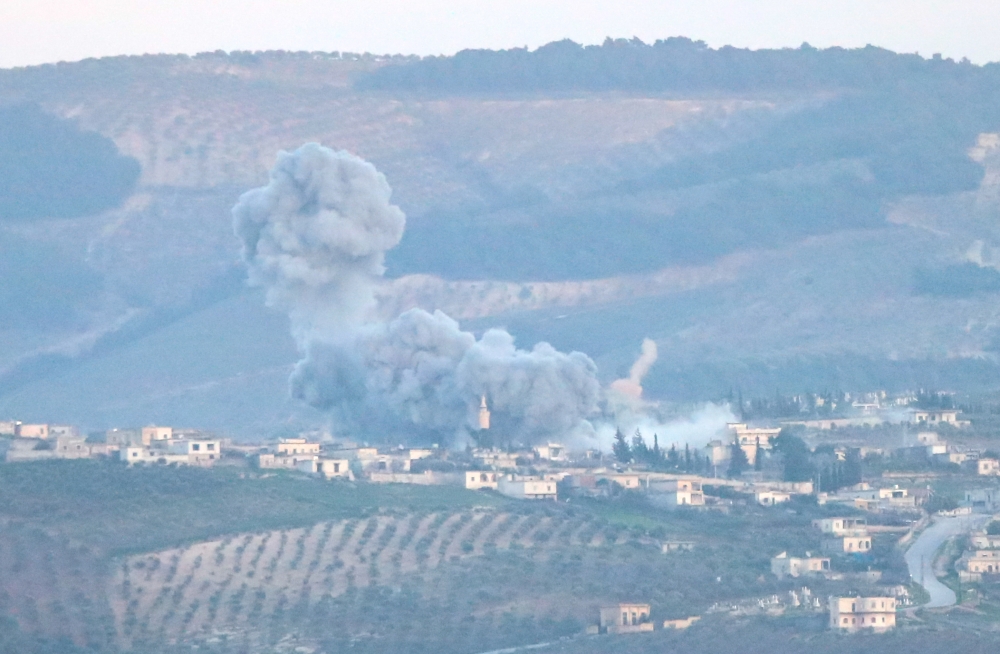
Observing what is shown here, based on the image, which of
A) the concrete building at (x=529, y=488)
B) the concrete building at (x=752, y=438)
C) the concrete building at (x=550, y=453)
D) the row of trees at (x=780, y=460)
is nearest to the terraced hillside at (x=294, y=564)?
the concrete building at (x=529, y=488)

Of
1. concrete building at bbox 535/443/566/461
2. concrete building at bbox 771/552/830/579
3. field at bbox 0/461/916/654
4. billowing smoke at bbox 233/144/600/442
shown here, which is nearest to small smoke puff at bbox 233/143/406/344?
billowing smoke at bbox 233/144/600/442

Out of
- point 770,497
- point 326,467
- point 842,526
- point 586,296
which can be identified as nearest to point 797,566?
point 842,526

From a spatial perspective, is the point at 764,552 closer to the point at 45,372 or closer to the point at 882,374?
the point at 882,374

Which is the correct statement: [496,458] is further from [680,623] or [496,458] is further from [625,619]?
[680,623]

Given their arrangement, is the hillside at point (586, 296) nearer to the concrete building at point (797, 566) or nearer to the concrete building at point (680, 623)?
the concrete building at point (797, 566)

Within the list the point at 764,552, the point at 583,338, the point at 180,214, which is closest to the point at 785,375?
the point at 583,338

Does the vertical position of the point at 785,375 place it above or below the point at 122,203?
below
